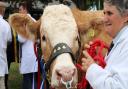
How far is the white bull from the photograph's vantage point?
4.32 metres

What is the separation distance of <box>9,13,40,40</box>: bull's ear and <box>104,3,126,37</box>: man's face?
268 cm

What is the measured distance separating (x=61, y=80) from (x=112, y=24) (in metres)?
1.56

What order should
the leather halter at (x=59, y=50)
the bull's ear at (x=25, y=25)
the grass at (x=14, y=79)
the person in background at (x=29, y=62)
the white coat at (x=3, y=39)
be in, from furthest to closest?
1. the grass at (x=14, y=79)
2. the person in background at (x=29, y=62)
3. the white coat at (x=3, y=39)
4. the bull's ear at (x=25, y=25)
5. the leather halter at (x=59, y=50)

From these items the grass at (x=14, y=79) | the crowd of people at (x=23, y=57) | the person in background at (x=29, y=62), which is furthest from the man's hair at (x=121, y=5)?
the grass at (x=14, y=79)

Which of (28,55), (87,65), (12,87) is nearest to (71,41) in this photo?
(87,65)

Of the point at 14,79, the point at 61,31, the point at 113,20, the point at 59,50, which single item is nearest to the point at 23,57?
the point at 61,31

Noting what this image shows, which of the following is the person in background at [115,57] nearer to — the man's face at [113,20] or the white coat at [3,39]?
the man's face at [113,20]

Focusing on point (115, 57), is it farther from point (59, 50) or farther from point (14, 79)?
point (14, 79)

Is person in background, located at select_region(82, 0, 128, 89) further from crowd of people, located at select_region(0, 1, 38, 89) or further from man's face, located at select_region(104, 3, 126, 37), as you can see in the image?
crowd of people, located at select_region(0, 1, 38, 89)

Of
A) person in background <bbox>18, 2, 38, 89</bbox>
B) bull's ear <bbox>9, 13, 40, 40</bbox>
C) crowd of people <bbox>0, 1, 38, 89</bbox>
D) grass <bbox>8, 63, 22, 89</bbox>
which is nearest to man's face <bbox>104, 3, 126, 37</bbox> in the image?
bull's ear <bbox>9, 13, 40, 40</bbox>

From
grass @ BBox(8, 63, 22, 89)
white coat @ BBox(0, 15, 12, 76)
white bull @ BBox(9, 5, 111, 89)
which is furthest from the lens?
grass @ BBox(8, 63, 22, 89)

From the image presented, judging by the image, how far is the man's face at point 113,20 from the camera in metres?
2.81

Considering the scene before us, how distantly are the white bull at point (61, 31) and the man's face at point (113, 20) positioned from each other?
1.40 m

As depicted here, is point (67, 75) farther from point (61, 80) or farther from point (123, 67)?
point (123, 67)
